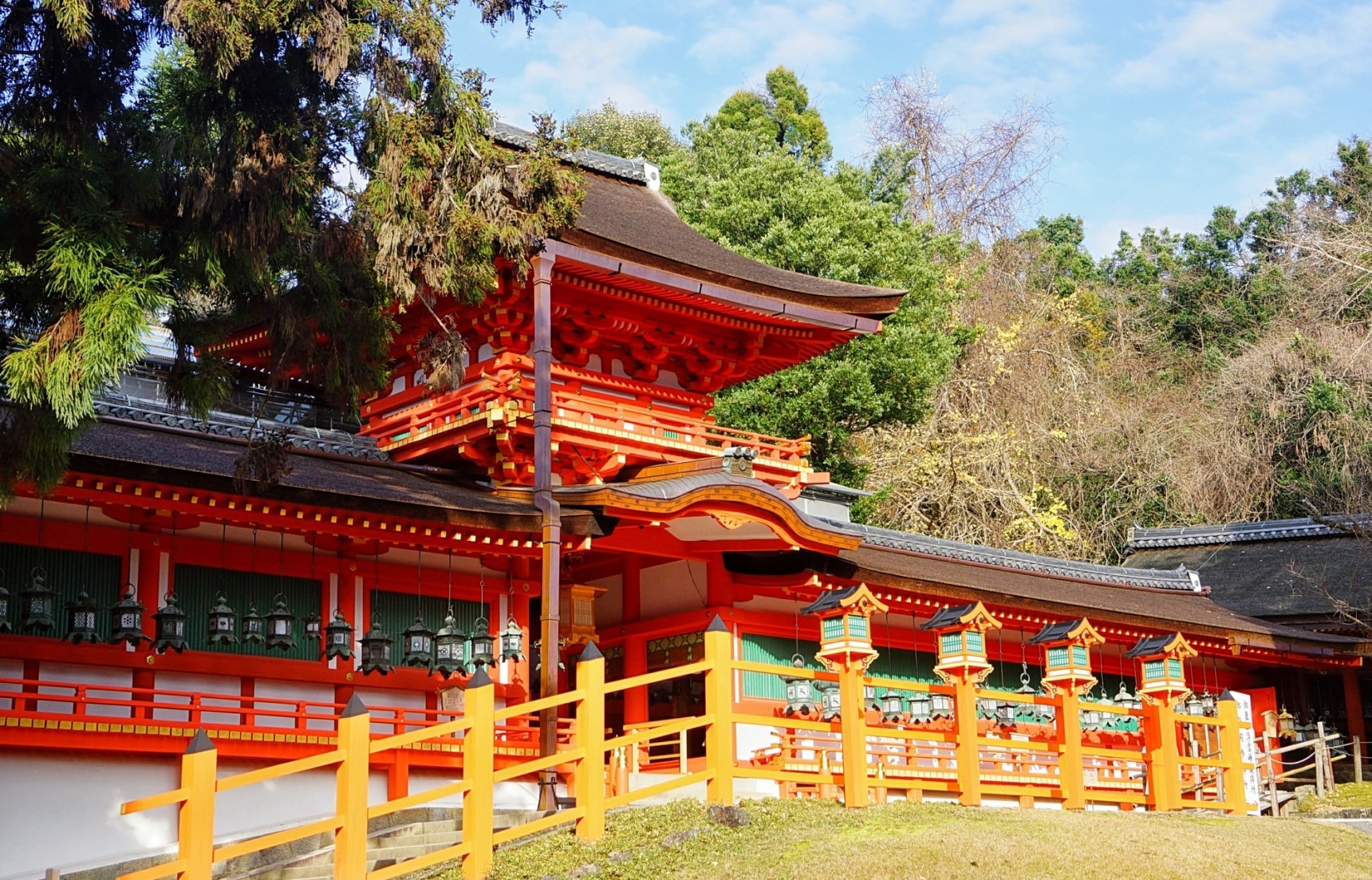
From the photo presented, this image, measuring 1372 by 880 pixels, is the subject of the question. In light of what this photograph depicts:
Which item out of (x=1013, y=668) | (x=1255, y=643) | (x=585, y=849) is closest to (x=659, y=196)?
(x=1013, y=668)

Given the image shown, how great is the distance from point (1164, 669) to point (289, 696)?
9318 millimetres

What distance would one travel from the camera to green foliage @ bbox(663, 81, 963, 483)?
30844mm

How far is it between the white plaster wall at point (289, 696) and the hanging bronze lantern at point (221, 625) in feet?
2.59

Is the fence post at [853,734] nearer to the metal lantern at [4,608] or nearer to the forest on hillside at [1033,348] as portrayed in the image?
the metal lantern at [4,608]

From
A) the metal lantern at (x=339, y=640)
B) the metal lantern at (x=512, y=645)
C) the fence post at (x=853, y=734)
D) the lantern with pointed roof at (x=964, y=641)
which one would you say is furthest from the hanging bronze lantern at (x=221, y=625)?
the lantern with pointed roof at (x=964, y=641)

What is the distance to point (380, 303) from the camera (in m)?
13.6

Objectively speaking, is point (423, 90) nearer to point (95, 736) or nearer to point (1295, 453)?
point (95, 736)

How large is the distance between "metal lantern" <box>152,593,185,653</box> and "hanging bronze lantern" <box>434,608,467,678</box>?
2.85 meters

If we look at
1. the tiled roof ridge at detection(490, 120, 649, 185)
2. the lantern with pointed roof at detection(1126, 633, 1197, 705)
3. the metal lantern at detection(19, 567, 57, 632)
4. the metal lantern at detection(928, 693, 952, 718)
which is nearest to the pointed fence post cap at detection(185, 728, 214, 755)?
the metal lantern at detection(19, 567, 57, 632)

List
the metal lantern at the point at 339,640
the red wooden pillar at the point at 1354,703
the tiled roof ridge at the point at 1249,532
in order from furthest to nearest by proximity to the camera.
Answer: the tiled roof ridge at the point at 1249,532 < the red wooden pillar at the point at 1354,703 < the metal lantern at the point at 339,640

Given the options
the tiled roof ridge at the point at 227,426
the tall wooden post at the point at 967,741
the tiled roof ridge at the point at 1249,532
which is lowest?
the tall wooden post at the point at 967,741

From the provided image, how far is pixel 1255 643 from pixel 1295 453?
1505cm

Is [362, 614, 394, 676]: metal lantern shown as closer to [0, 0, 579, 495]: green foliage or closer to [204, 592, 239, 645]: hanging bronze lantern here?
[204, 592, 239, 645]: hanging bronze lantern

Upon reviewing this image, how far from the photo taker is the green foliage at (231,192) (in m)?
10.8
